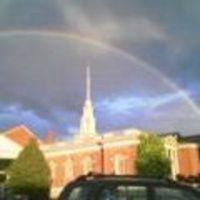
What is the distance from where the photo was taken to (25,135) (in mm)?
84875

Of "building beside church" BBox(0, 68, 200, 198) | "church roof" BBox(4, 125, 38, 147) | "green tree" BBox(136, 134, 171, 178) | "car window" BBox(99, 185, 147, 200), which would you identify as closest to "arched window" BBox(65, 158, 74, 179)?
"building beside church" BBox(0, 68, 200, 198)

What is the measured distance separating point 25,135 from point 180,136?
25.6m

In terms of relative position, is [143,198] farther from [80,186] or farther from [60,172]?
[60,172]

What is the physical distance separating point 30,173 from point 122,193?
43.8 m

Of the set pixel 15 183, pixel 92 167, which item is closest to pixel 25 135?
pixel 92 167

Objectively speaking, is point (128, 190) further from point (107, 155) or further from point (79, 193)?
point (107, 155)

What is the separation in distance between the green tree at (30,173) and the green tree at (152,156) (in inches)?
399

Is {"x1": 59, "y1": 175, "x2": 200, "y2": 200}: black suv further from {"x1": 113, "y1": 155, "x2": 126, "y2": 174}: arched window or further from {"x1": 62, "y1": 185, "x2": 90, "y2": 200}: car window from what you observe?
{"x1": 113, "y1": 155, "x2": 126, "y2": 174}: arched window

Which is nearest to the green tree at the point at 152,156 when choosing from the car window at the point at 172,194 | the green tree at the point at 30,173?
the green tree at the point at 30,173

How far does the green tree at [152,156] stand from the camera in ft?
191

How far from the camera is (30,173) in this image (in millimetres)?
53406

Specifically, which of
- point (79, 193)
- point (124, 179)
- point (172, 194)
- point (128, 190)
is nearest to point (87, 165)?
point (79, 193)

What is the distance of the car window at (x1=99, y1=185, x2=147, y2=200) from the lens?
402 inches

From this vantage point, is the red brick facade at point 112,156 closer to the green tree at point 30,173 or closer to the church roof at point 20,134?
the green tree at point 30,173
